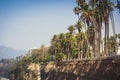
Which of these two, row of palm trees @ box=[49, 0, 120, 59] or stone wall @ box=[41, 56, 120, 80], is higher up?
row of palm trees @ box=[49, 0, 120, 59]

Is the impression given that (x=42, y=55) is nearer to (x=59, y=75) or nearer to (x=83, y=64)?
(x=59, y=75)

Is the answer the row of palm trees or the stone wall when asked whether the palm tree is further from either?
the stone wall

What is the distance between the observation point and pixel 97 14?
57156mm

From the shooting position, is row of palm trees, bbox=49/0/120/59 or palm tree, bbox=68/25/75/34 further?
palm tree, bbox=68/25/75/34

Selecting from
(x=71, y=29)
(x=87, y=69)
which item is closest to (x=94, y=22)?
(x=87, y=69)

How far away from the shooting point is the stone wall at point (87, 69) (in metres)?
33.3

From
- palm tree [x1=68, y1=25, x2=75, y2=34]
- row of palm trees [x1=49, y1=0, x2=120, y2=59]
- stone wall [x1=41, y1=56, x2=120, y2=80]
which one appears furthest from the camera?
palm tree [x1=68, y1=25, x2=75, y2=34]

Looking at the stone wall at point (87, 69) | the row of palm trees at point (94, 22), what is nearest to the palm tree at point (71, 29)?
the row of palm trees at point (94, 22)

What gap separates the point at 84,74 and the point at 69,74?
43.5ft

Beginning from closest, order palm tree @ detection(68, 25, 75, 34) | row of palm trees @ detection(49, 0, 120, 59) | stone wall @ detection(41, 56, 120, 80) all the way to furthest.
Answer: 1. stone wall @ detection(41, 56, 120, 80)
2. row of palm trees @ detection(49, 0, 120, 59)
3. palm tree @ detection(68, 25, 75, 34)

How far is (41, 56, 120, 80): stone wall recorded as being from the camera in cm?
3331

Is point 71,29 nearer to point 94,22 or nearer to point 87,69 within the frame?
point 94,22

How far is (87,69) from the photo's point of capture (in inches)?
1781

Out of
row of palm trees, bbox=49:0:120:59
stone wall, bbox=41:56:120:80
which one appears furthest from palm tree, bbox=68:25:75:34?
stone wall, bbox=41:56:120:80
